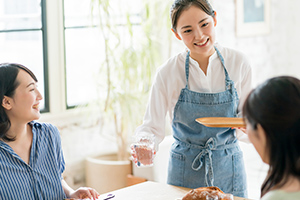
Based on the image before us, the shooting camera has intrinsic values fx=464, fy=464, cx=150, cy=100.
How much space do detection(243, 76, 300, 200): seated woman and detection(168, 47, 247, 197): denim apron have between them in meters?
0.96

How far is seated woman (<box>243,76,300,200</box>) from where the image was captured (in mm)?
1206

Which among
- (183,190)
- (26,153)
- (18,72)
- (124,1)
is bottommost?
(183,190)

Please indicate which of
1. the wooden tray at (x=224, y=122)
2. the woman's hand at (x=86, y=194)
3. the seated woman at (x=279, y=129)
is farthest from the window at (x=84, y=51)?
the seated woman at (x=279, y=129)

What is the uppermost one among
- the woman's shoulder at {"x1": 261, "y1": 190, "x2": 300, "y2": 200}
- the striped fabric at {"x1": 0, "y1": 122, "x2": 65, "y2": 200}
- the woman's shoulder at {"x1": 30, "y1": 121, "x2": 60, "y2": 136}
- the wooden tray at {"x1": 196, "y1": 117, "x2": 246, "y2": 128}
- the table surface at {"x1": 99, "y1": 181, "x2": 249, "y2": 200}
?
the wooden tray at {"x1": 196, "y1": 117, "x2": 246, "y2": 128}

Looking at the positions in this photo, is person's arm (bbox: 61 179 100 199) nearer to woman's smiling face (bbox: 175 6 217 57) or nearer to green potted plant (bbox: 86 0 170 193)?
woman's smiling face (bbox: 175 6 217 57)

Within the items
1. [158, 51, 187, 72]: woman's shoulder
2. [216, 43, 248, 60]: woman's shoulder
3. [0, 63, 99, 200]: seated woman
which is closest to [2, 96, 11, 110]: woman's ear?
[0, 63, 99, 200]: seated woman

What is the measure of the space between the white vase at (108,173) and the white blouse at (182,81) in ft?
4.55

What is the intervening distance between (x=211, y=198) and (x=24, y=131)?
0.89 metres

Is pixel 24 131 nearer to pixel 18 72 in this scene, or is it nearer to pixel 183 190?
pixel 18 72

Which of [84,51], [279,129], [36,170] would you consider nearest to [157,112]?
[36,170]

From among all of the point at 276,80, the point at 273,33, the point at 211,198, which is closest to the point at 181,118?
the point at 211,198

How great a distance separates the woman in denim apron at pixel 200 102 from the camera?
222 centimetres

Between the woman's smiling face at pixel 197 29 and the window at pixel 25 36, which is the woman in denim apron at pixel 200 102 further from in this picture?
the window at pixel 25 36

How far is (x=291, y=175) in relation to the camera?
4.09ft
